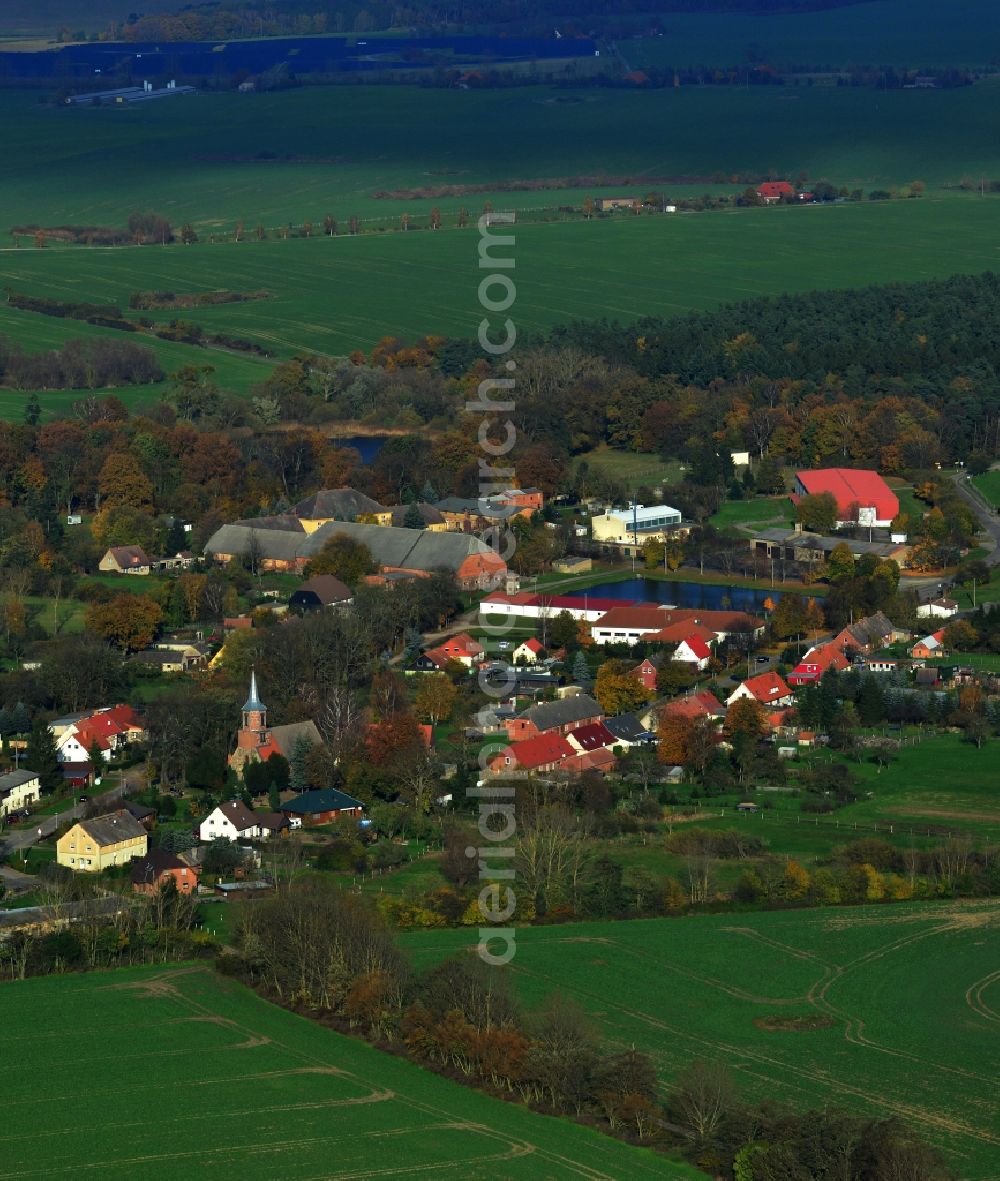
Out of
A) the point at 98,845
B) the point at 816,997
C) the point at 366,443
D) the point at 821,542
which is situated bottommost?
the point at 816,997

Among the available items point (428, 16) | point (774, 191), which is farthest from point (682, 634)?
point (428, 16)

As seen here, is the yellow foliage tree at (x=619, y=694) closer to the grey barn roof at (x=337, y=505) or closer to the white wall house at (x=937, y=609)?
the white wall house at (x=937, y=609)

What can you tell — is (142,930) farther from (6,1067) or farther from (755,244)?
(755,244)

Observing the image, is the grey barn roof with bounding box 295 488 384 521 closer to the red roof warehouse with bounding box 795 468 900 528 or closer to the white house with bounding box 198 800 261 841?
the red roof warehouse with bounding box 795 468 900 528

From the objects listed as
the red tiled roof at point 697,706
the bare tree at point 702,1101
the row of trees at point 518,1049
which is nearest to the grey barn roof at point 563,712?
the red tiled roof at point 697,706

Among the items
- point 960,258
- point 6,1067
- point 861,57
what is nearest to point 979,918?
point 6,1067

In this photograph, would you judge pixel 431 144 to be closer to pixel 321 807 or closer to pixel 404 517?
pixel 404 517
